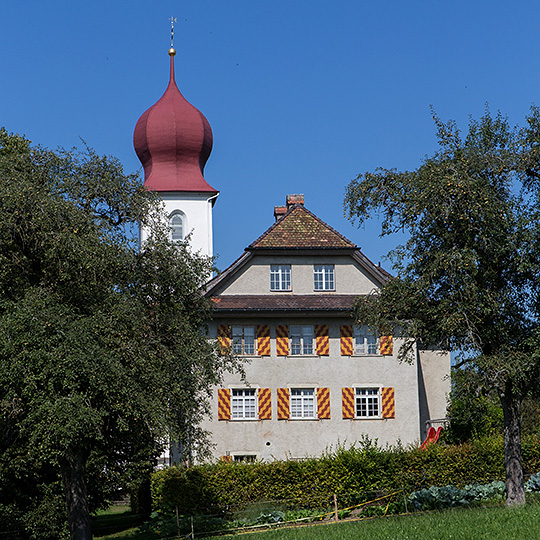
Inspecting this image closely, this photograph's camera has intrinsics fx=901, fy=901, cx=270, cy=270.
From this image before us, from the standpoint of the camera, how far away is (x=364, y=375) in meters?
40.2

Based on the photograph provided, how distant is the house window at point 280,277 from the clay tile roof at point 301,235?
98 centimetres

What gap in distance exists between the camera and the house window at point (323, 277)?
4091 centimetres

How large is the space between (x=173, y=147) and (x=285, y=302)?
23.0 meters

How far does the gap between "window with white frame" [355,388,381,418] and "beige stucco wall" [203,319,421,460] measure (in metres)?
0.28

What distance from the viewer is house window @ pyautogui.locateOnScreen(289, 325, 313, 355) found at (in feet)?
132

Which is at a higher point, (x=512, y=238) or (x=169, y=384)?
(x=512, y=238)

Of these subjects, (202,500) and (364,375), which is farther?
(364,375)

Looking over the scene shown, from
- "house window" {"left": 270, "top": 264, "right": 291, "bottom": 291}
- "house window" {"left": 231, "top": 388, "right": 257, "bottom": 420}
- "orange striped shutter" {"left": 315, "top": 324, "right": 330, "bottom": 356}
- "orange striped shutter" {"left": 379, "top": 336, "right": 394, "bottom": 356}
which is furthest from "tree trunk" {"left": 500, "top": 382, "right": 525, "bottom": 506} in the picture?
"house window" {"left": 270, "top": 264, "right": 291, "bottom": 291}

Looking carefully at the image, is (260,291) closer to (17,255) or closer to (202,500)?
(202,500)

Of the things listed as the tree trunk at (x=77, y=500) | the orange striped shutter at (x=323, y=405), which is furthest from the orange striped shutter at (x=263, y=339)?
the tree trunk at (x=77, y=500)

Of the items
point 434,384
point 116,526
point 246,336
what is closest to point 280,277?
point 246,336

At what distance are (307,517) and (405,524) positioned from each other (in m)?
8.84

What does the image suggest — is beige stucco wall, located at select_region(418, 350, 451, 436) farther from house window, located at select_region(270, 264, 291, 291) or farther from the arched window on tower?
the arched window on tower

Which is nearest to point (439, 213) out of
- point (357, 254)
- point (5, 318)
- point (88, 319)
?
point (88, 319)
